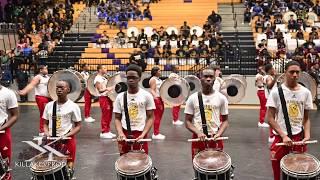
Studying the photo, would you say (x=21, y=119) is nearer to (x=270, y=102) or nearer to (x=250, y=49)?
(x=270, y=102)

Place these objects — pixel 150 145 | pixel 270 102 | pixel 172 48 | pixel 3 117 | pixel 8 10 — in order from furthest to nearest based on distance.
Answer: pixel 8 10 < pixel 172 48 < pixel 150 145 < pixel 3 117 < pixel 270 102

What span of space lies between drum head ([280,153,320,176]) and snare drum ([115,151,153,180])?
1.58 metres

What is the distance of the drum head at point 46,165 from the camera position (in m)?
6.59

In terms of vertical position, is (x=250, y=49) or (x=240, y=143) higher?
(x=250, y=49)

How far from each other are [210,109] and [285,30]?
59.9ft

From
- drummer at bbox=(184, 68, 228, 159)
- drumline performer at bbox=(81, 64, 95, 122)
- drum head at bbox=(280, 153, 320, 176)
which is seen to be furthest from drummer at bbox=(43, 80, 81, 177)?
drumline performer at bbox=(81, 64, 95, 122)

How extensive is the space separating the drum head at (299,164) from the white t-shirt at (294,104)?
38cm

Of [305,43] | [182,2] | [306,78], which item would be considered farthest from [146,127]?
[182,2]

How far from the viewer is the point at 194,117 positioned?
684 centimetres

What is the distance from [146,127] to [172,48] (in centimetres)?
1661

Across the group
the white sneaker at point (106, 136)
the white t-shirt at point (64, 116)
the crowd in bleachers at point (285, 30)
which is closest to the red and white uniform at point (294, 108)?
the white t-shirt at point (64, 116)

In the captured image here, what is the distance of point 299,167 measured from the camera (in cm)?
606

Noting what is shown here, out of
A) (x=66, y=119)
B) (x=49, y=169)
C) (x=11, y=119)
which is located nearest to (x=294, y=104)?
(x=66, y=119)

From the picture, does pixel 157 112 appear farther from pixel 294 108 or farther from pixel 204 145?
pixel 294 108
